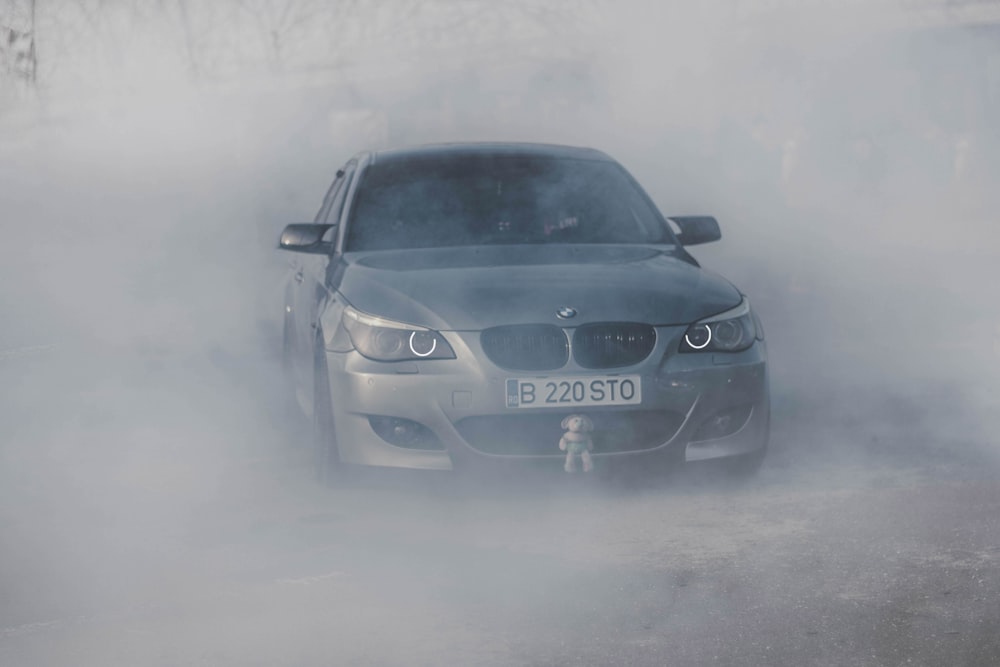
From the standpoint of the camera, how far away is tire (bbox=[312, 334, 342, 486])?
17.6ft

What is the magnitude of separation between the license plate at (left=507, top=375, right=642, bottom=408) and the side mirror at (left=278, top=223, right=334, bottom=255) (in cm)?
143

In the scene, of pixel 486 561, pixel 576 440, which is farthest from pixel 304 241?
pixel 486 561

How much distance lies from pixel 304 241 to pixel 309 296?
0.21 m

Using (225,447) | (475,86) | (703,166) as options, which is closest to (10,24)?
(475,86)

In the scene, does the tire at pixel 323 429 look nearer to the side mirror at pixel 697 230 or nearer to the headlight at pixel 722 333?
the headlight at pixel 722 333

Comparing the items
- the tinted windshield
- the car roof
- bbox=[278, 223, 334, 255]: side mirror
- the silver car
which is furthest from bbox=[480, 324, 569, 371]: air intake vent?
the car roof

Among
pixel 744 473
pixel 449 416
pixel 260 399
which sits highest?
pixel 449 416

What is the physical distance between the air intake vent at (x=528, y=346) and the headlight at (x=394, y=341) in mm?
133

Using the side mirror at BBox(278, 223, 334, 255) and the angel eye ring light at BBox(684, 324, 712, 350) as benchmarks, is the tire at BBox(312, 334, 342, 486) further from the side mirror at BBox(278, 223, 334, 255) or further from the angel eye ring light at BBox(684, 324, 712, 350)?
the angel eye ring light at BBox(684, 324, 712, 350)

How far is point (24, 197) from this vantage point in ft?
56.9

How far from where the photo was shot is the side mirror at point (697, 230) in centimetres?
654

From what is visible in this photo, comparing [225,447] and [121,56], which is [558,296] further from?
[121,56]

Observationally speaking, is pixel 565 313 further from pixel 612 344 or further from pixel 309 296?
pixel 309 296

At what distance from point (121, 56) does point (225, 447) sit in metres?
10.1
